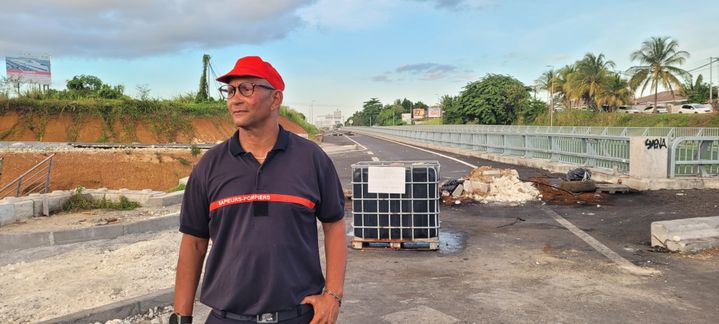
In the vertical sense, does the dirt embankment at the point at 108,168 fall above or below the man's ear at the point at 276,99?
below

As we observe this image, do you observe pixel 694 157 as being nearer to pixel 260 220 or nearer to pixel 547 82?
pixel 260 220

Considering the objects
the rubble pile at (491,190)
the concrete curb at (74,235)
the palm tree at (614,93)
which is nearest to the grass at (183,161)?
the concrete curb at (74,235)

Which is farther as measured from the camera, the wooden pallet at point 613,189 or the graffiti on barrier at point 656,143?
the graffiti on barrier at point 656,143

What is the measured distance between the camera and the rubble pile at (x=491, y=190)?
11.3 metres

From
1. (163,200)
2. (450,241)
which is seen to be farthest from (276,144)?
(163,200)

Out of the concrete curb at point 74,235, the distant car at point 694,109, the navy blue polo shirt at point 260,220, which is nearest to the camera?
the navy blue polo shirt at point 260,220

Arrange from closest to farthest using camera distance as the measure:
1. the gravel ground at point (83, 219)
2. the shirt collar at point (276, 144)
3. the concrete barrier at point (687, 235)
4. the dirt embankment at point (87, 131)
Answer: the shirt collar at point (276, 144) → the concrete barrier at point (687, 235) → the gravel ground at point (83, 219) → the dirt embankment at point (87, 131)

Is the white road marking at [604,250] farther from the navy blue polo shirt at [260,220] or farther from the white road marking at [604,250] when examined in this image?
the navy blue polo shirt at [260,220]

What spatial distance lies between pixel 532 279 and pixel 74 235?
7486mm

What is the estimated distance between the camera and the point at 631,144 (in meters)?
12.9

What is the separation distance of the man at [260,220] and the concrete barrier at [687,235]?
6.04m

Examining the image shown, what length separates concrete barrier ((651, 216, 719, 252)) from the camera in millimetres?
6621

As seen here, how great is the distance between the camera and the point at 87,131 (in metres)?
42.0

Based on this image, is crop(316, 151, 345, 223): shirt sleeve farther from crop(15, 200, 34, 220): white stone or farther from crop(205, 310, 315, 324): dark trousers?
crop(15, 200, 34, 220): white stone
